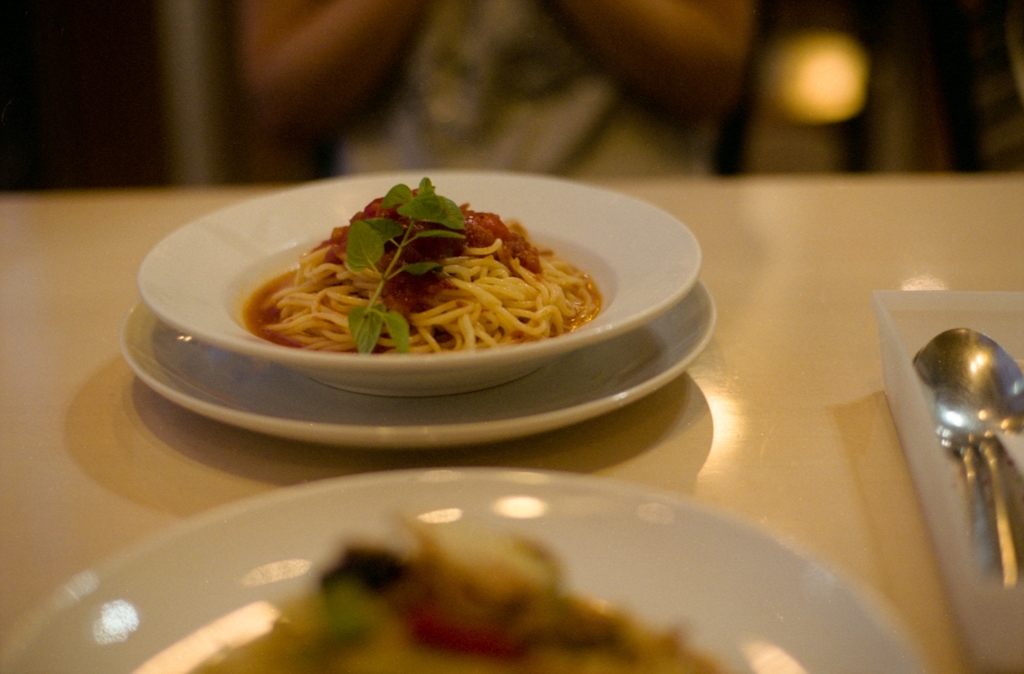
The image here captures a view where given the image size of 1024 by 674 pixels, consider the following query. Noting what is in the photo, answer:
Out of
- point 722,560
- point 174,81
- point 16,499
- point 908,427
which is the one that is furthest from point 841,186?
point 174,81

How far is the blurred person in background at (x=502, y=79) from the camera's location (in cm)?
238

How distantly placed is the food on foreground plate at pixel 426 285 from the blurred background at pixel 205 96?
6.14 ft

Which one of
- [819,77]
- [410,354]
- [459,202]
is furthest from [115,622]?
[819,77]

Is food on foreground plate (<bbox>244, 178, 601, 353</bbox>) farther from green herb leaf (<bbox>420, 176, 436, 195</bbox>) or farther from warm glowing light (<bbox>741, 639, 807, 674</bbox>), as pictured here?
warm glowing light (<bbox>741, 639, 807, 674</bbox>)

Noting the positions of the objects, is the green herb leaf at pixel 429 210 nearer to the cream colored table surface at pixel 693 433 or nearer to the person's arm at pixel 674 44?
the cream colored table surface at pixel 693 433

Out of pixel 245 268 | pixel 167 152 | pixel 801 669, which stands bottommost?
pixel 801 669

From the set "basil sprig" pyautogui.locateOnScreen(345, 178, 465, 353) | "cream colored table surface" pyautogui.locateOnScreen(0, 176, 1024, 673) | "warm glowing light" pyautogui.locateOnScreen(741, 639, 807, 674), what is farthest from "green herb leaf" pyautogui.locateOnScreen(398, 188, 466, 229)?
"warm glowing light" pyautogui.locateOnScreen(741, 639, 807, 674)

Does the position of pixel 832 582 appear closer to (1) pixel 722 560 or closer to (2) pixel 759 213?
(1) pixel 722 560

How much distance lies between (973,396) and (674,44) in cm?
171

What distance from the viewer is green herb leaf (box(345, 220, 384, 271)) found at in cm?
102

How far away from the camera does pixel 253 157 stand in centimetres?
399

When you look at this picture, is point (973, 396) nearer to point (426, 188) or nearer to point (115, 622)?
point (426, 188)

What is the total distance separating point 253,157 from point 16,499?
3.35 metres

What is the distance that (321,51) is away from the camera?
2.39m
